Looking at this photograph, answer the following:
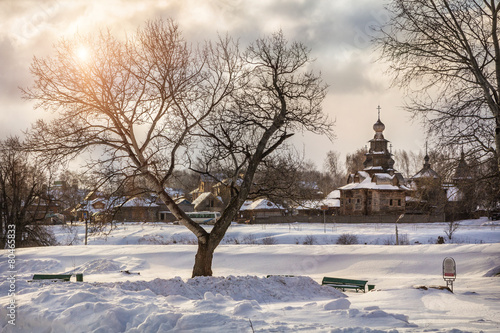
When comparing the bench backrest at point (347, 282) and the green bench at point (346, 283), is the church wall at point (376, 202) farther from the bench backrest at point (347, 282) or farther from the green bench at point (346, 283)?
the bench backrest at point (347, 282)

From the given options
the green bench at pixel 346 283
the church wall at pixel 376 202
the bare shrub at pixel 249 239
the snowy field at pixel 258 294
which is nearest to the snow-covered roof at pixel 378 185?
the church wall at pixel 376 202

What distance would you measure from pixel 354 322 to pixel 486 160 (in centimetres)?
982

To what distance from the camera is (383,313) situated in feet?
29.2

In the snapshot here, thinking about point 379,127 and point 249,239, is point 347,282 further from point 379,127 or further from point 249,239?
point 379,127

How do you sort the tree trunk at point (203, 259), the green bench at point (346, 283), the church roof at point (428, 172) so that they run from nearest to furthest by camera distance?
the green bench at point (346, 283), the tree trunk at point (203, 259), the church roof at point (428, 172)

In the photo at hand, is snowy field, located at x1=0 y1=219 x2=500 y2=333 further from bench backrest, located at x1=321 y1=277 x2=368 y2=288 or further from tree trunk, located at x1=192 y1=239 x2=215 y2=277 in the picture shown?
tree trunk, located at x1=192 y1=239 x2=215 y2=277

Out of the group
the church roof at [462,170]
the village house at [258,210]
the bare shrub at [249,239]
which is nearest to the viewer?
the church roof at [462,170]

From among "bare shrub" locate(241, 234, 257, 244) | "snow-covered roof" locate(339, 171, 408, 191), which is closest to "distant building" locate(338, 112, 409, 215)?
"snow-covered roof" locate(339, 171, 408, 191)

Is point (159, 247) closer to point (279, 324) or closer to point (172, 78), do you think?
point (172, 78)

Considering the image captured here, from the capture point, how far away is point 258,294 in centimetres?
1362

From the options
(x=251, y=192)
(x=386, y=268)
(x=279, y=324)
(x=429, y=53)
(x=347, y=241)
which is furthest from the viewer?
(x=347, y=241)

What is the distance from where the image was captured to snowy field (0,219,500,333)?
8320 millimetres

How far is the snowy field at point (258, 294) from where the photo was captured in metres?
8.32

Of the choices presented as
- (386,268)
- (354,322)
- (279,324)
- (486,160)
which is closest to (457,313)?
(354,322)
